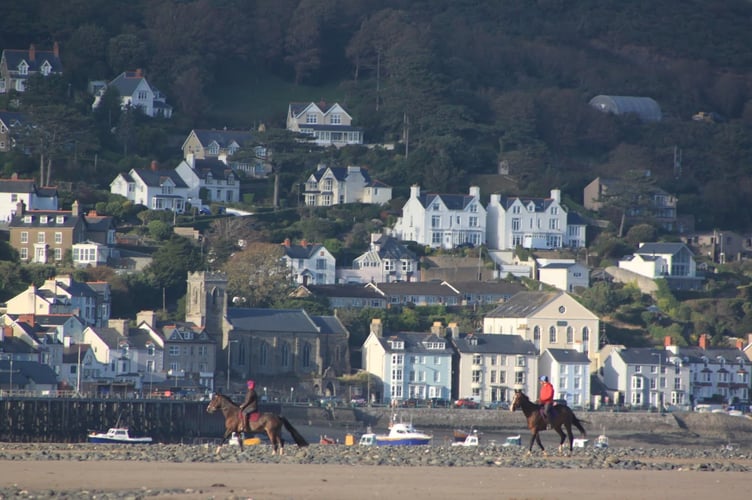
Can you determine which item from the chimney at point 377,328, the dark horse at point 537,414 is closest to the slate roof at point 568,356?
the chimney at point 377,328

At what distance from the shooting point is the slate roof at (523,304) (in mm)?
73500

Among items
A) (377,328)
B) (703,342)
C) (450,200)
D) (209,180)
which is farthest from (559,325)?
(209,180)

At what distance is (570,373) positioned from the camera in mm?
71438

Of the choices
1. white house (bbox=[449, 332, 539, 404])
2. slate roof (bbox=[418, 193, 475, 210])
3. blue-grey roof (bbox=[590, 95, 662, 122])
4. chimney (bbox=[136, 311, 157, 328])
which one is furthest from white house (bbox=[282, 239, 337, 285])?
blue-grey roof (bbox=[590, 95, 662, 122])

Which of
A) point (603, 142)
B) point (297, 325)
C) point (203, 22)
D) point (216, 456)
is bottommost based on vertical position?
point (216, 456)

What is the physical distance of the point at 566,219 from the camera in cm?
8862

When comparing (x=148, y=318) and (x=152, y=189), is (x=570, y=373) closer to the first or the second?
(x=148, y=318)

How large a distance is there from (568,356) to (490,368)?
3102mm

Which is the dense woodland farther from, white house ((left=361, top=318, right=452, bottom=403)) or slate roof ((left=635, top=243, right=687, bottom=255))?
white house ((left=361, top=318, right=452, bottom=403))

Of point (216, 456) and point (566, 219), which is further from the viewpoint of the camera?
point (566, 219)

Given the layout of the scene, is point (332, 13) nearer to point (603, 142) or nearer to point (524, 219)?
point (603, 142)

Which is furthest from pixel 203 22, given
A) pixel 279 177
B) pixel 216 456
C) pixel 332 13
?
pixel 216 456

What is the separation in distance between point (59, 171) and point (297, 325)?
21.0 m

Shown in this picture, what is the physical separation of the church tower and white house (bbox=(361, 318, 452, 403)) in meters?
5.86
